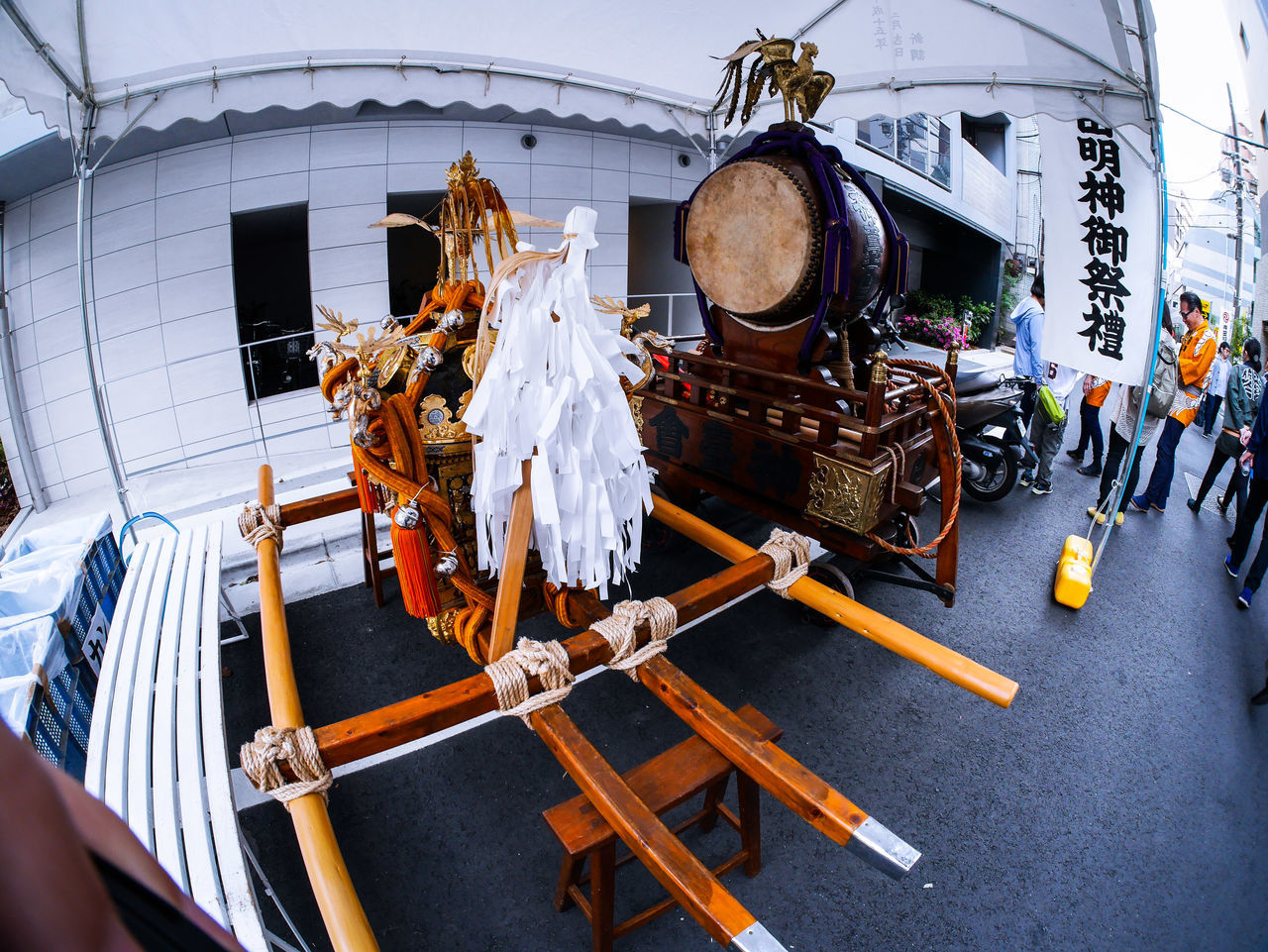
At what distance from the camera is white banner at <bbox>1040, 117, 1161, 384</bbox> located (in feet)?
12.2

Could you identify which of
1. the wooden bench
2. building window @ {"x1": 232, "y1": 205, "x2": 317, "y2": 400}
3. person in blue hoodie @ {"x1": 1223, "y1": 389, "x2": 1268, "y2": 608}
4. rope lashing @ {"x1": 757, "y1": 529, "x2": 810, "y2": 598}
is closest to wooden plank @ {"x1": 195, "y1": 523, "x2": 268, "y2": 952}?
the wooden bench

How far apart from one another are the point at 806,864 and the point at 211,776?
207 cm

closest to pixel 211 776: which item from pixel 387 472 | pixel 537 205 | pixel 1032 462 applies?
pixel 387 472

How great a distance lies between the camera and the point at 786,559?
2.46 metres

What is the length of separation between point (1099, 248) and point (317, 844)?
503cm

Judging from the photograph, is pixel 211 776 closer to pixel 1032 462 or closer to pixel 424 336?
Result: pixel 424 336

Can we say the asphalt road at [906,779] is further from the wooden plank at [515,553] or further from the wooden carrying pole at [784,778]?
the wooden plank at [515,553]

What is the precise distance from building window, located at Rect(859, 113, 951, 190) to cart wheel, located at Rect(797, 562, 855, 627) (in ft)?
31.0

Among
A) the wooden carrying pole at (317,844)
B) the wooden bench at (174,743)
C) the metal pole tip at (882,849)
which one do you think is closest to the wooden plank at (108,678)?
the wooden bench at (174,743)

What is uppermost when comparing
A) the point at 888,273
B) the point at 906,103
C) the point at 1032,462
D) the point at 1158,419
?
the point at 906,103

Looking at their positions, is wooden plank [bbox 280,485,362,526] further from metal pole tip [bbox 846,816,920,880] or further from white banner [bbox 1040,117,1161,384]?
white banner [bbox 1040,117,1161,384]

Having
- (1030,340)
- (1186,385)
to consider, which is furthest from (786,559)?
(1030,340)

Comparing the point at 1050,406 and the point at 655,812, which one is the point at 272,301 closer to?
the point at 655,812

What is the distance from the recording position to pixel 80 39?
2.84m
